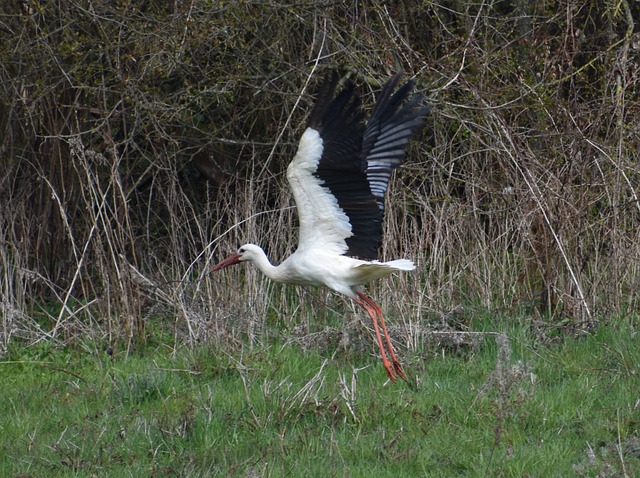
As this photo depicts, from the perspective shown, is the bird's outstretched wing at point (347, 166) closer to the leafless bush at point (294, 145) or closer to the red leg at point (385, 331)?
the red leg at point (385, 331)

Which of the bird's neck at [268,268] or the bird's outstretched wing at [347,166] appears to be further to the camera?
the bird's neck at [268,268]

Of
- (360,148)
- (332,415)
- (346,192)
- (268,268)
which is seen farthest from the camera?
(268,268)

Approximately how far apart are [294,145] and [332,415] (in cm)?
415

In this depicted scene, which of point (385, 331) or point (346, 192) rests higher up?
point (346, 192)

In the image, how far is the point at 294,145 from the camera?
9086mm

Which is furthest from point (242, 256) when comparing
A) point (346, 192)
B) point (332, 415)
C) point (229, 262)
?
point (332, 415)

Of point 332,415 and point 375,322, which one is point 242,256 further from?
point 332,415

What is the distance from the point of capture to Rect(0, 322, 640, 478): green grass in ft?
15.7

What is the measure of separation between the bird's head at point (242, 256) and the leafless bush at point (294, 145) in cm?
18

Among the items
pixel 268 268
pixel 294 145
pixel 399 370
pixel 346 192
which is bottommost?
pixel 399 370

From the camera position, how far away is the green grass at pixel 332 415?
4.78 m

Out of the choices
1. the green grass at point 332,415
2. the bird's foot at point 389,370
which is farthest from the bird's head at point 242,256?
the bird's foot at point 389,370

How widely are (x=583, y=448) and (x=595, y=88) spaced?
421 cm

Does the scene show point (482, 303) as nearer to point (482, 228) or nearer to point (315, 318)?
point (482, 228)
